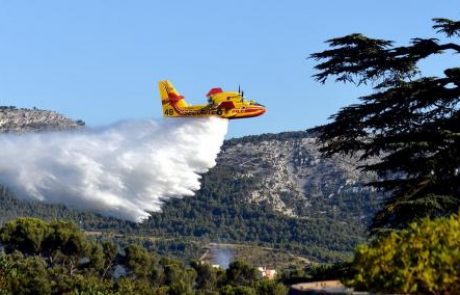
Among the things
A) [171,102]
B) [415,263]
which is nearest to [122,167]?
[171,102]

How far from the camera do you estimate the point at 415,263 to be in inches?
408

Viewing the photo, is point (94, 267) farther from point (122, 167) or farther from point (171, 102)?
point (171, 102)

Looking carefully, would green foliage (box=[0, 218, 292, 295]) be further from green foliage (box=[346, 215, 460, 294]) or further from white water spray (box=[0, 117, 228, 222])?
green foliage (box=[346, 215, 460, 294])

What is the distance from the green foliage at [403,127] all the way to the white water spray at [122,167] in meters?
36.6

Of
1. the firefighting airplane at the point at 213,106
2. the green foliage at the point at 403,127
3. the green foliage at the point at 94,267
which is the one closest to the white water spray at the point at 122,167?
the firefighting airplane at the point at 213,106

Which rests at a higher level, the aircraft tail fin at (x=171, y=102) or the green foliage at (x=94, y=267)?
the aircraft tail fin at (x=171, y=102)

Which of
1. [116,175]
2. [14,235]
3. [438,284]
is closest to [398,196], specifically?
[438,284]

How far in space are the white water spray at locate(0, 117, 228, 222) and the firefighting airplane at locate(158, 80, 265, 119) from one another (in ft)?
2.83

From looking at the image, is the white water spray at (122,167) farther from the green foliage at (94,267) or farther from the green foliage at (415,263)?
the green foliage at (415,263)

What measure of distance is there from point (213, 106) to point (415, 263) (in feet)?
158

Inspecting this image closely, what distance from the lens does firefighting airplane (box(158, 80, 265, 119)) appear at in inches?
2219

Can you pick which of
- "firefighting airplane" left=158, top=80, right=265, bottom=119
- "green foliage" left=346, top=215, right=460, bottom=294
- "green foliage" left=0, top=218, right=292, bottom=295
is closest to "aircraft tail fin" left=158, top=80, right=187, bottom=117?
"firefighting airplane" left=158, top=80, right=265, bottom=119

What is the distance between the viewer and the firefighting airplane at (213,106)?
56.4 meters

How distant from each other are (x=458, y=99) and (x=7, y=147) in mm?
49498
